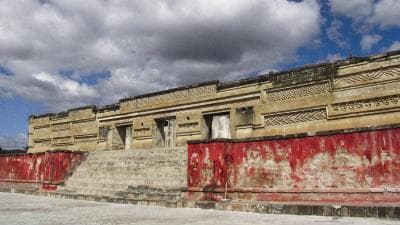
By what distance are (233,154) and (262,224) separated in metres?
3.77

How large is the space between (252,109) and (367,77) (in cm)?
417

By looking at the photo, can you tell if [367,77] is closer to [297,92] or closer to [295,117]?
[297,92]

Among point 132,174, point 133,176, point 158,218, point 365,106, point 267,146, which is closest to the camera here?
point 158,218

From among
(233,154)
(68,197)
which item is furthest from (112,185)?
(233,154)

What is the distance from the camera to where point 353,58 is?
1271cm

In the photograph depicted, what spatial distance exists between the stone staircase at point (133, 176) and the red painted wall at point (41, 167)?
44 cm

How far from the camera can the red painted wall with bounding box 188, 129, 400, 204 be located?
893 centimetres

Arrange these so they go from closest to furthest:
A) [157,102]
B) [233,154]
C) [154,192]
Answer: [233,154], [154,192], [157,102]

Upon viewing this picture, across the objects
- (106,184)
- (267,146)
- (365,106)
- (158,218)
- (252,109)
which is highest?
(252,109)

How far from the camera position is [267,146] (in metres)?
10.6

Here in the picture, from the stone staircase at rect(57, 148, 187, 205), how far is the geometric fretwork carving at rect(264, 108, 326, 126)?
3.11 m

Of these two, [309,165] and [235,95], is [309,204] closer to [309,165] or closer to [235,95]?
[309,165]

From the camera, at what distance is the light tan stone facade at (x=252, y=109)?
480 inches

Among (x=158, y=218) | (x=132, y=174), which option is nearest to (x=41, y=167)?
(x=132, y=174)
